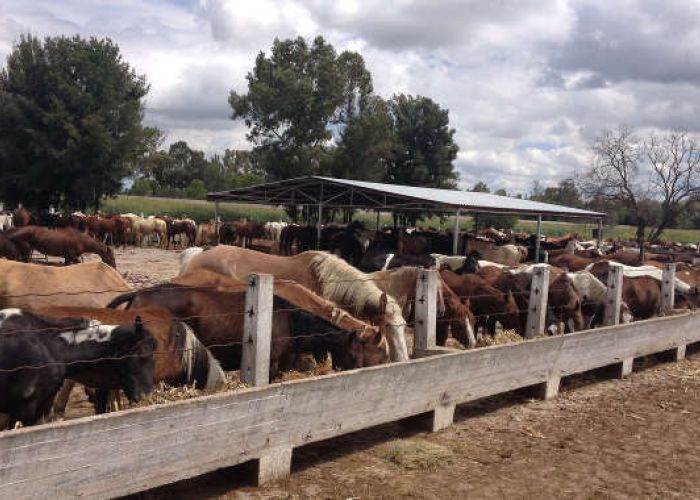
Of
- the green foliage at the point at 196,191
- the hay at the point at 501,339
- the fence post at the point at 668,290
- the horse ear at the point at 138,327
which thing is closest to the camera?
the horse ear at the point at 138,327

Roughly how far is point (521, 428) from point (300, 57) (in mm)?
34400

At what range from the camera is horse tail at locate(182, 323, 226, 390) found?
513 cm

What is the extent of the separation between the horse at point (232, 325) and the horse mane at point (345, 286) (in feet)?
3.18

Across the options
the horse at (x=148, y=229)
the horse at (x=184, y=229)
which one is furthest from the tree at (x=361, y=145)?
the horse at (x=148, y=229)

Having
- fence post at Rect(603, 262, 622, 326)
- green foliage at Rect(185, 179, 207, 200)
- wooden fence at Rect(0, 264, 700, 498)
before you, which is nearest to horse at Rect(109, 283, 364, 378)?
wooden fence at Rect(0, 264, 700, 498)

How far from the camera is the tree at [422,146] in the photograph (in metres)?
46.0

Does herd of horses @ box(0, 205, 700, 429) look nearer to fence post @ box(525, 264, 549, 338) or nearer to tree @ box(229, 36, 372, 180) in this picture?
fence post @ box(525, 264, 549, 338)

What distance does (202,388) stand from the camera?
516 cm

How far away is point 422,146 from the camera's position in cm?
4662

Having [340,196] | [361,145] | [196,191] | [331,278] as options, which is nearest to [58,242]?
[340,196]

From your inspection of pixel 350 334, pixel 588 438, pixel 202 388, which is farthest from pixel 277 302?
pixel 588 438

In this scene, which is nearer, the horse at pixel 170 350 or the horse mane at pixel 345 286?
the horse at pixel 170 350

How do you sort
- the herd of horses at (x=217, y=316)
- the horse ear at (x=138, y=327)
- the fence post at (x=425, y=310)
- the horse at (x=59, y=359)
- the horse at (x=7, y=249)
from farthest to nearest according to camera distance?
the horse at (x=7, y=249) < the fence post at (x=425, y=310) < the horse ear at (x=138, y=327) < the herd of horses at (x=217, y=316) < the horse at (x=59, y=359)

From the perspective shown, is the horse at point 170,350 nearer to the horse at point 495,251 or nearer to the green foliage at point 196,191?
the horse at point 495,251
